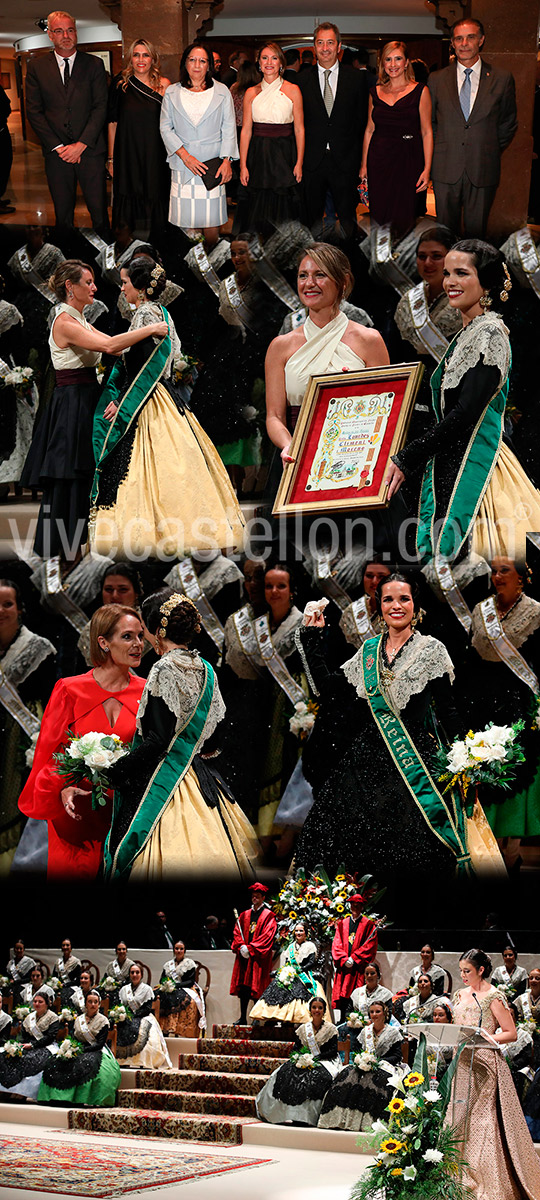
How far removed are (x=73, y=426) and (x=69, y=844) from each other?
2.78 metres

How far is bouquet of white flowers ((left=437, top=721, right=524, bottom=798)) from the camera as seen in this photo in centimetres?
992

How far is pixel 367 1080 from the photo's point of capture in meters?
8.52

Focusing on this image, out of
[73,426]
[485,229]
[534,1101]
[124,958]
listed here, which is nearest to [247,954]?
[124,958]

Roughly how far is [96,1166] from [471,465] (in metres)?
5.06

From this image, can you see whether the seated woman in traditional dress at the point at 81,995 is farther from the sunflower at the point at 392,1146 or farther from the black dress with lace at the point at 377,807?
the sunflower at the point at 392,1146

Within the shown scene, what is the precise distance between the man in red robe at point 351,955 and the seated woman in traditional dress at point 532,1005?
912 mm

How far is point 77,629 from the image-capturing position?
11.4 meters

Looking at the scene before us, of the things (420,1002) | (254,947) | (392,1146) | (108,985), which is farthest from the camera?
(108,985)

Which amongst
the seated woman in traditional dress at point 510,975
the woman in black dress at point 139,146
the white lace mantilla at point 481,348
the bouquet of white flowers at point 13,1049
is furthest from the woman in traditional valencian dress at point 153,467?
the seated woman in traditional dress at point 510,975

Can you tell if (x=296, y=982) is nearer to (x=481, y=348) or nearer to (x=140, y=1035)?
(x=140, y=1035)

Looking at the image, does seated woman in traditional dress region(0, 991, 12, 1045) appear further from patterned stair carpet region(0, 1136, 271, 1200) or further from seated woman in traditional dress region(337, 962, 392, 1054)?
seated woman in traditional dress region(337, 962, 392, 1054)

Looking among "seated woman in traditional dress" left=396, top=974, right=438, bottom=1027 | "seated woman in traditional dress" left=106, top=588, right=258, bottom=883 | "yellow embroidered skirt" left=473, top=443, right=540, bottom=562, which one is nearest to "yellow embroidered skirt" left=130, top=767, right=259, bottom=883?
"seated woman in traditional dress" left=106, top=588, right=258, bottom=883

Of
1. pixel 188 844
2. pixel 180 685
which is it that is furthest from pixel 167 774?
pixel 180 685

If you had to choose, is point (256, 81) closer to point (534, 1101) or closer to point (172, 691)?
point (172, 691)
